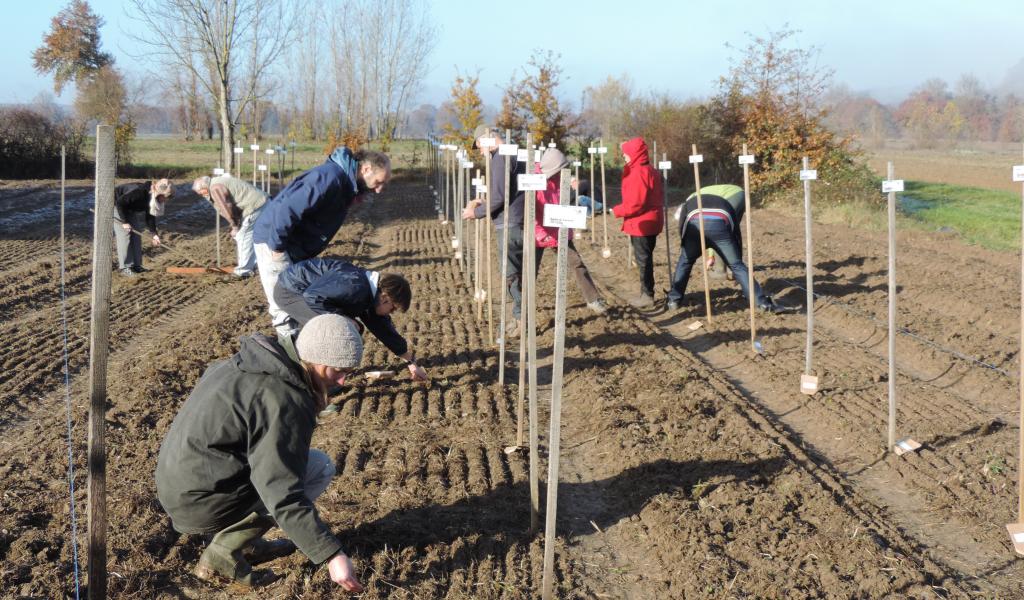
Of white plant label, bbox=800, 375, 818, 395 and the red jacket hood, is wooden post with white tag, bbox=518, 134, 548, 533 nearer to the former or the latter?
white plant label, bbox=800, 375, 818, 395

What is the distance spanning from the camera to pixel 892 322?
518cm

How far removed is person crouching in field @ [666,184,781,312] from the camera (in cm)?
859

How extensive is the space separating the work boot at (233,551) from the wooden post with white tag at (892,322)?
3718mm

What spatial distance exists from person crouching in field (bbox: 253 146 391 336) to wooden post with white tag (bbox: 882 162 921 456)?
313cm

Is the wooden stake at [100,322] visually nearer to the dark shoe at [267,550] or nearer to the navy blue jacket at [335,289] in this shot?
the dark shoe at [267,550]

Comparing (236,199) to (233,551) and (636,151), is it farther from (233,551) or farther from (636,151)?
(233,551)

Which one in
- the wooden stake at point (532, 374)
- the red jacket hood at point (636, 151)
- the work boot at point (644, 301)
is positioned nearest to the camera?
the wooden stake at point (532, 374)

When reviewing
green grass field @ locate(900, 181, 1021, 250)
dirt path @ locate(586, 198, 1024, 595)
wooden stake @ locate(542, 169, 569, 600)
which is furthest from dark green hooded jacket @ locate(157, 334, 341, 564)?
green grass field @ locate(900, 181, 1021, 250)

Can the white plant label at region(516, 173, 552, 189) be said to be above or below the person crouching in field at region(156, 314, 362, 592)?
above

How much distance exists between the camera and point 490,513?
4.48 meters

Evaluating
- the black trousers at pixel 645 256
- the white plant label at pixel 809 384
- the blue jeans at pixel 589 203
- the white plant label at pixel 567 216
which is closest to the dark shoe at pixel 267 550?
the white plant label at pixel 567 216

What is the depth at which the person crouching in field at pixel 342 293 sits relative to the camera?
4930 millimetres

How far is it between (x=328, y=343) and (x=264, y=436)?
0.41 metres

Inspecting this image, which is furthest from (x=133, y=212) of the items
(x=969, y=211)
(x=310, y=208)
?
(x=969, y=211)
